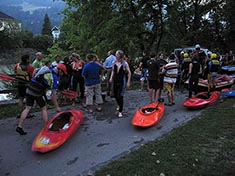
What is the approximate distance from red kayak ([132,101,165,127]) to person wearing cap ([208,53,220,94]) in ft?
13.7

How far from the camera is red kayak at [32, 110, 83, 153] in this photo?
19.7ft

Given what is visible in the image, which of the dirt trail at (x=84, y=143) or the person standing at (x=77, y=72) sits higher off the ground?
the person standing at (x=77, y=72)

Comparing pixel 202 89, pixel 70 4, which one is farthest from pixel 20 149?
pixel 70 4

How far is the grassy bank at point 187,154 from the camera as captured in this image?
503 cm

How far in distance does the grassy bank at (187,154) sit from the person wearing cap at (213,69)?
14.1 ft

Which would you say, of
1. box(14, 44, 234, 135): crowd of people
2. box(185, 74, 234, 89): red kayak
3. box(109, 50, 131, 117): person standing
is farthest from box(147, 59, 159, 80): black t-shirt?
box(185, 74, 234, 89): red kayak

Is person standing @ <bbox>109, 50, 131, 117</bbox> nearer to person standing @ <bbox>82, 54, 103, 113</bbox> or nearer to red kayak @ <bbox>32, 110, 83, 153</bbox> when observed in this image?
person standing @ <bbox>82, 54, 103, 113</bbox>

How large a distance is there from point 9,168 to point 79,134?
2101 mm

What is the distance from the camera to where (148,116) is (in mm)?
7770

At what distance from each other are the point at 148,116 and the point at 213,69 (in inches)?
203

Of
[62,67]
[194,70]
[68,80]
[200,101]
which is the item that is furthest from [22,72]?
[194,70]

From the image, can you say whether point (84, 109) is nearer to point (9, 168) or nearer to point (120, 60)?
point (120, 60)

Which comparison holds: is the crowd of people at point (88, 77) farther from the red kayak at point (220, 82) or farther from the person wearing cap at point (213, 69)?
the red kayak at point (220, 82)

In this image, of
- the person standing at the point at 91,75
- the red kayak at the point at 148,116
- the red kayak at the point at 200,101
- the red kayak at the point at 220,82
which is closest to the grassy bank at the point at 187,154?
the red kayak at the point at 148,116
